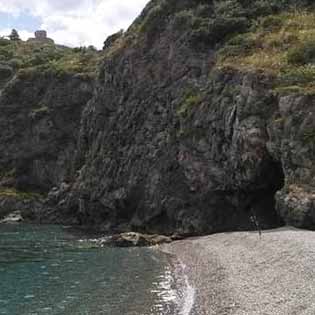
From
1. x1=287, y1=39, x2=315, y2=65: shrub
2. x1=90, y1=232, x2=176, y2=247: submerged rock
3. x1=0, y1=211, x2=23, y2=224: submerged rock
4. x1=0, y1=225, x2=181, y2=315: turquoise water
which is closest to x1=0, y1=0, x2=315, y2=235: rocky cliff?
x1=287, y1=39, x2=315, y2=65: shrub

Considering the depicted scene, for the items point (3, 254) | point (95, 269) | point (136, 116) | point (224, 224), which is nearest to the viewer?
point (95, 269)

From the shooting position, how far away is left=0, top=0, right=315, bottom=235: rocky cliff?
57062mm

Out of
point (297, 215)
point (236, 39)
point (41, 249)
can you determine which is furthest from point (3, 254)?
point (236, 39)

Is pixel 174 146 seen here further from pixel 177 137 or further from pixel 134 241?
pixel 134 241

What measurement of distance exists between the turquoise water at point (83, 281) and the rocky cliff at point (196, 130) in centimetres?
1344

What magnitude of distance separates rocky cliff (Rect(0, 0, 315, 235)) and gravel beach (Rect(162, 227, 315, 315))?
7628 millimetres

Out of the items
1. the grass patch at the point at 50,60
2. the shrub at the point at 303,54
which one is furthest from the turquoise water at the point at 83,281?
the grass patch at the point at 50,60

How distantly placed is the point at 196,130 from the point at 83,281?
32.7m

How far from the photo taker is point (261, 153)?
58.2 meters

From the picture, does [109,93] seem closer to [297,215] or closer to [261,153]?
[261,153]

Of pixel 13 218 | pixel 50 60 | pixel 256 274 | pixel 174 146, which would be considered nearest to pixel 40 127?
pixel 13 218

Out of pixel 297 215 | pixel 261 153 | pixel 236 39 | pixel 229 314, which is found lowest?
pixel 229 314

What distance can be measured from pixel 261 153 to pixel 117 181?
3168cm

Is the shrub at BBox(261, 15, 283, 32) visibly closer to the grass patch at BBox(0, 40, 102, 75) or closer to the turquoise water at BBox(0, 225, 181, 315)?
the turquoise water at BBox(0, 225, 181, 315)
